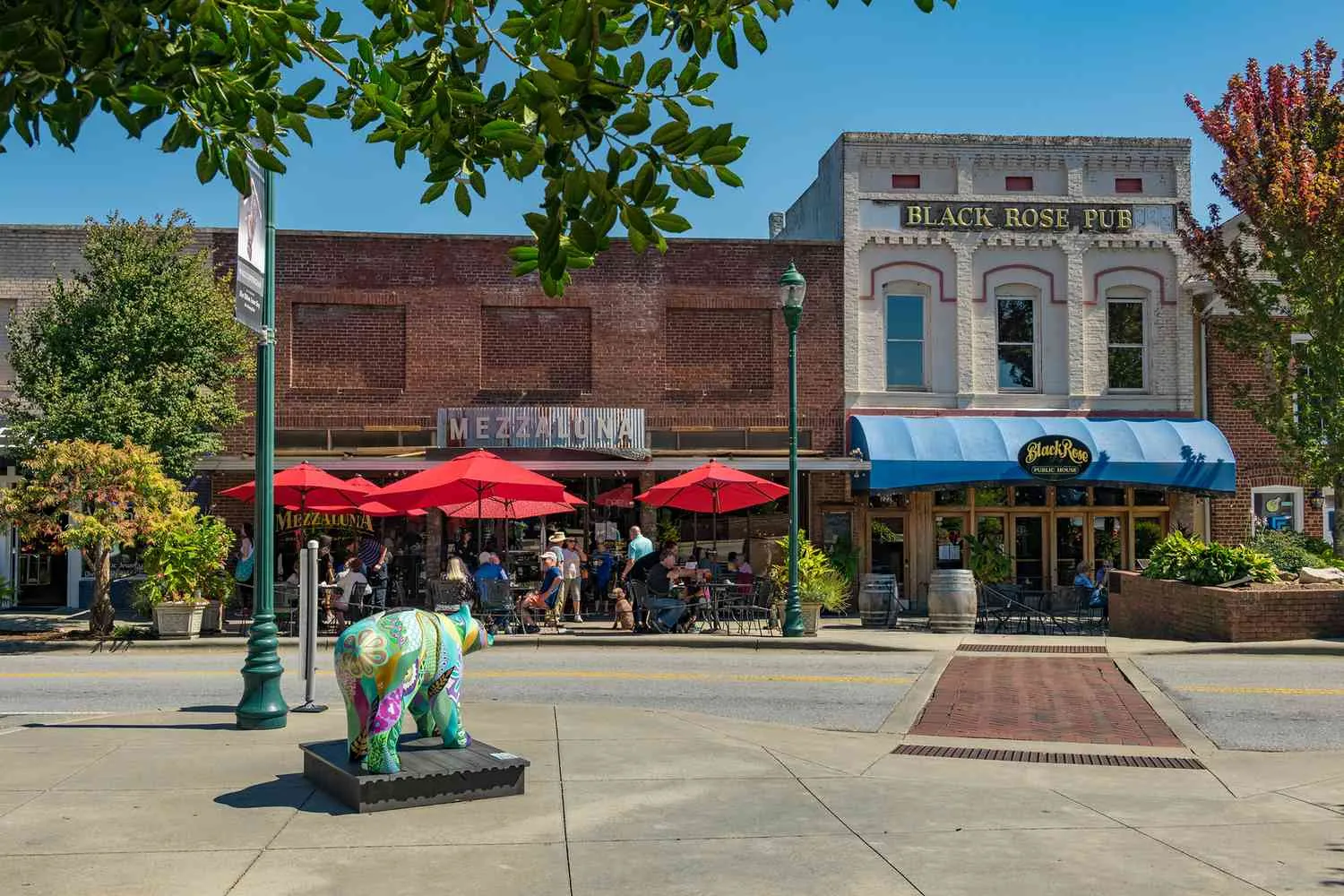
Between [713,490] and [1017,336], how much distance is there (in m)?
8.26

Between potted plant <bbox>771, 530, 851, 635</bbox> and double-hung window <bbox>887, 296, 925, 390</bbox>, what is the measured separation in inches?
198

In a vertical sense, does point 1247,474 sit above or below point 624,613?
above

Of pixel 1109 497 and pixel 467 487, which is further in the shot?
pixel 1109 497

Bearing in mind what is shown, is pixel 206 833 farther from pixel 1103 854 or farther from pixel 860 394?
pixel 860 394

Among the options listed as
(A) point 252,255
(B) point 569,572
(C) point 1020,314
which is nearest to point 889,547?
(C) point 1020,314

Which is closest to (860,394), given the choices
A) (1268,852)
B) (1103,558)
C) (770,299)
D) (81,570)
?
(770,299)

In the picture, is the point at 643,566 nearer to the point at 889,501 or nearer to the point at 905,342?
the point at 889,501

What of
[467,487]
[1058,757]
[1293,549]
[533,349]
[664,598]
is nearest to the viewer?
[1058,757]

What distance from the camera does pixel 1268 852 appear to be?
6.44 meters

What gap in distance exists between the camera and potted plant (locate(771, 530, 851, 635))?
64.3 ft

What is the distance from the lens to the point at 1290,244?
21.5m

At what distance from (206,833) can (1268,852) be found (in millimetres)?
5448

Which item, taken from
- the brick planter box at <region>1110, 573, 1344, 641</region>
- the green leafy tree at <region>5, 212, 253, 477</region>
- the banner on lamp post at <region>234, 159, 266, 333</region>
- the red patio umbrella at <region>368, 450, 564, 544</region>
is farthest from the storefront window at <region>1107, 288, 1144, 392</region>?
the banner on lamp post at <region>234, 159, 266, 333</region>

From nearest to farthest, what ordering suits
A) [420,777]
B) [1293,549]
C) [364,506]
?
[420,777], [364,506], [1293,549]
